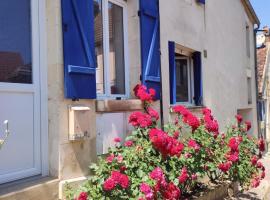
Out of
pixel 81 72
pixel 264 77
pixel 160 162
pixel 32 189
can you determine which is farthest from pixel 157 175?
pixel 264 77

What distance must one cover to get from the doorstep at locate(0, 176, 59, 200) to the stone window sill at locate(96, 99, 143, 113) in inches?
41.9

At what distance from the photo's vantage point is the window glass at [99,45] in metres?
4.61

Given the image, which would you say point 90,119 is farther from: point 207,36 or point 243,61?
point 243,61

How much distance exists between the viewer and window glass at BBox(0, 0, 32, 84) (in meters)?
3.29

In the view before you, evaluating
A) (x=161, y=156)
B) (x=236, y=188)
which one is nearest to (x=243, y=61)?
(x=236, y=188)

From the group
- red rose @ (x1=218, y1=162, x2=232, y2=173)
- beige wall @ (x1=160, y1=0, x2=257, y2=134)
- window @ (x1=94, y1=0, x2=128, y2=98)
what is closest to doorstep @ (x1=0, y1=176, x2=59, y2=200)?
window @ (x1=94, y1=0, x2=128, y2=98)

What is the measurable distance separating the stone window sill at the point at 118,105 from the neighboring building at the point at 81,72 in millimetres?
14

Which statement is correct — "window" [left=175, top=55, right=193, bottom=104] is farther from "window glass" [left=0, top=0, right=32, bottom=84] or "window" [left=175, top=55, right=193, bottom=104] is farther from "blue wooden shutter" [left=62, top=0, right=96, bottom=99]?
"window glass" [left=0, top=0, right=32, bottom=84]

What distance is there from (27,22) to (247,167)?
4.10 metres

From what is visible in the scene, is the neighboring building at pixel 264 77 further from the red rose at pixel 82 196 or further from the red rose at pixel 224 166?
the red rose at pixel 82 196

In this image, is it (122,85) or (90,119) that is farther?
(122,85)

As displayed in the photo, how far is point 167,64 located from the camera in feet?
19.1

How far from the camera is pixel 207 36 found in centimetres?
760

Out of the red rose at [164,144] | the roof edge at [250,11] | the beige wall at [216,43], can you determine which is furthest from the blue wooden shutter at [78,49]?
the roof edge at [250,11]
